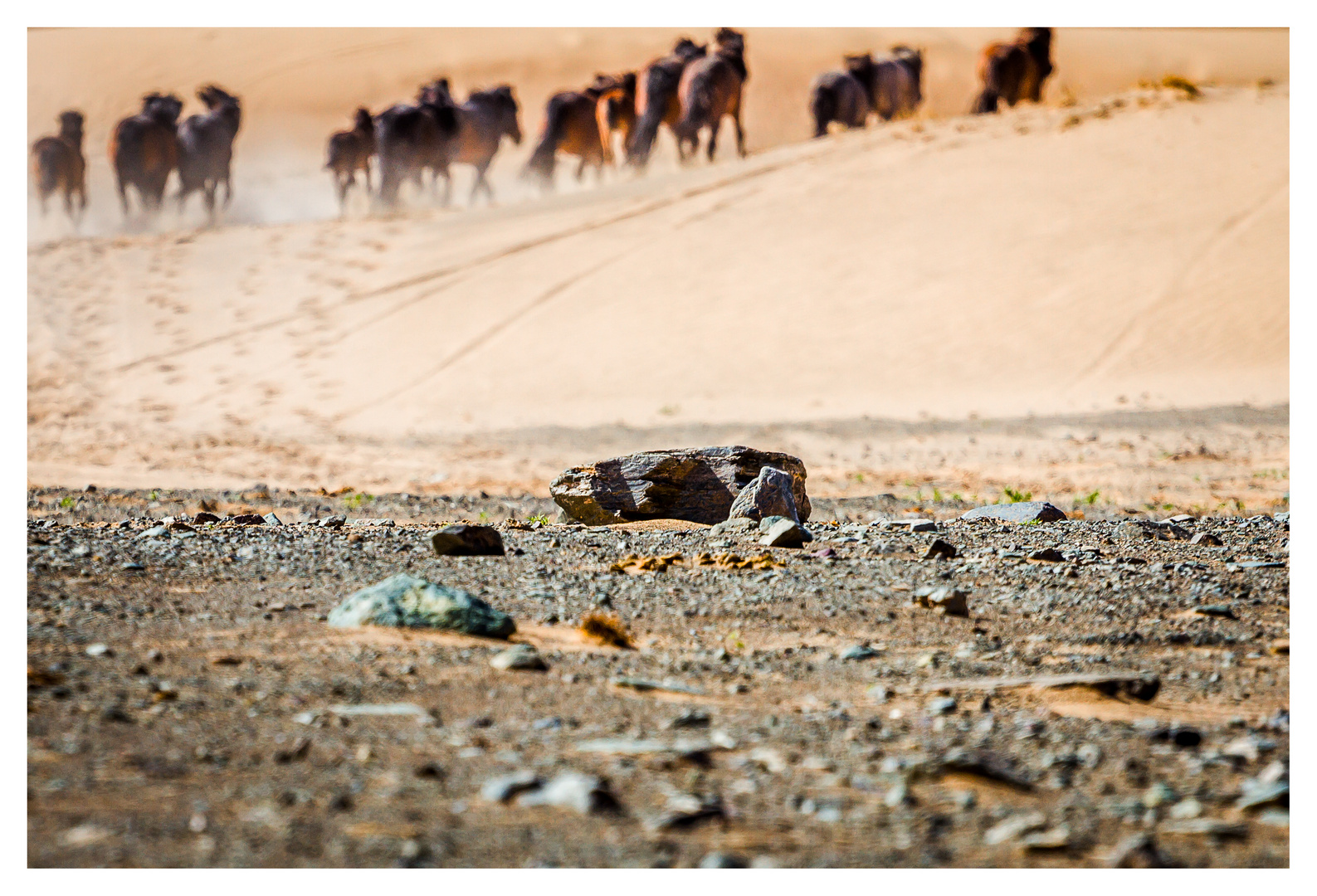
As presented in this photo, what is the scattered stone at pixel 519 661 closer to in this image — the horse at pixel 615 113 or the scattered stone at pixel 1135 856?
the scattered stone at pixel 1135 856

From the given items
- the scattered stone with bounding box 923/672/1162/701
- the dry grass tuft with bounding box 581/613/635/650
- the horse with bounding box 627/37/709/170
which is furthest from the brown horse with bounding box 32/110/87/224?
the scattered stone with bounding box 923/672/1162/701

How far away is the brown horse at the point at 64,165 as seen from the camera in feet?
84.0

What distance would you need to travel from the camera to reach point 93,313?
→ 1892 cm

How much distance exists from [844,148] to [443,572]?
19.6 m

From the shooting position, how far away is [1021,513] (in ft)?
24.8

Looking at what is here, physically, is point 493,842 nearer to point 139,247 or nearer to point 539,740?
point 539,740

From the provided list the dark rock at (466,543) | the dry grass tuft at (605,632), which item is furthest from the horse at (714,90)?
the dry grass tuft at (605,632)

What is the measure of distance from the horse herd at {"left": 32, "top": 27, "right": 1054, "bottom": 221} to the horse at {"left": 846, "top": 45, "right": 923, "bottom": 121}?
133 mm

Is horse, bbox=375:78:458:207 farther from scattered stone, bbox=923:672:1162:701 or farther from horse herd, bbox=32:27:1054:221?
scattered stone, bbox=923:672:1162:701

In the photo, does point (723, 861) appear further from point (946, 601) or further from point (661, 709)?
point (946, 601)

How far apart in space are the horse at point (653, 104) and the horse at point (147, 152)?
1111cm

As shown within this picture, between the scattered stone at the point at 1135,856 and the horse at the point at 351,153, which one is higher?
the horse at the point at 351,153

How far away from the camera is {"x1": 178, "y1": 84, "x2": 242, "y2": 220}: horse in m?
27.8

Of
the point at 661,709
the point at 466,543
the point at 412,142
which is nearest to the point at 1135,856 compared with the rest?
the point at 661,709
